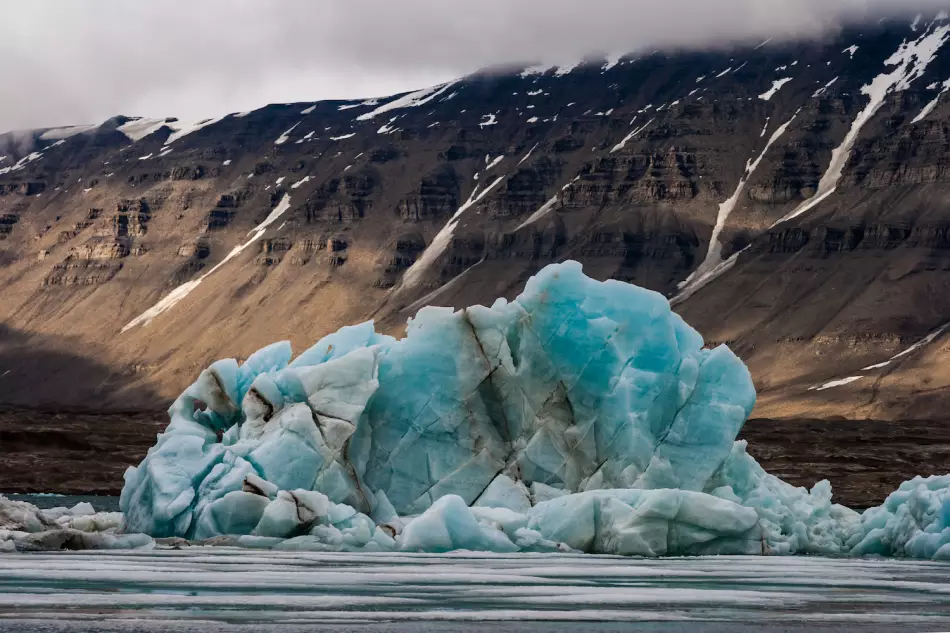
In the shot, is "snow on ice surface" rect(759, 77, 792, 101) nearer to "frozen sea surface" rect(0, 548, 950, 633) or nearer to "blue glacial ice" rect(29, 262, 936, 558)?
"blue glacial ice" rect(29, 262, 936, 558)

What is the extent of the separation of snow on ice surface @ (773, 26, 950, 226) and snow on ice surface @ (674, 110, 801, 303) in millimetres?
7611

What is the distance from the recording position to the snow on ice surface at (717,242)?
167625 millimetres

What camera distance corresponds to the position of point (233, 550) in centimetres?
2653

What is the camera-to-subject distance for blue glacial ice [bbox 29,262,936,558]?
91.5 feet

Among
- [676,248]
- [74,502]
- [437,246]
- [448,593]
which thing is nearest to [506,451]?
[448,593]

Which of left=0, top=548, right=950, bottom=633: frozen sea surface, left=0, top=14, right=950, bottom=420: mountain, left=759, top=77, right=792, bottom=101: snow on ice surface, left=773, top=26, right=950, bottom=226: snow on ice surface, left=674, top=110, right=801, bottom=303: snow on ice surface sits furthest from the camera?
left=759, top=77, right=792, bottom=101: snow on ice surface

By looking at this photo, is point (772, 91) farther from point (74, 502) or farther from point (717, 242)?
point (74, 502)

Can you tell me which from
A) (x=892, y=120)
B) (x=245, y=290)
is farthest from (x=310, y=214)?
(x=892, y=120)

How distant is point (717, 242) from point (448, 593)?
15895cm

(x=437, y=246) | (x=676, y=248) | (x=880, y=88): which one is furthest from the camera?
(x=880, y=88)

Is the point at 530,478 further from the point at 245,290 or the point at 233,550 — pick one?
the point at 245,290

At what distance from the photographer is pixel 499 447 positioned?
101 ft

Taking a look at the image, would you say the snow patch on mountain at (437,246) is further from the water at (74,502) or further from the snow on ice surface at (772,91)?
the water at (74,502)

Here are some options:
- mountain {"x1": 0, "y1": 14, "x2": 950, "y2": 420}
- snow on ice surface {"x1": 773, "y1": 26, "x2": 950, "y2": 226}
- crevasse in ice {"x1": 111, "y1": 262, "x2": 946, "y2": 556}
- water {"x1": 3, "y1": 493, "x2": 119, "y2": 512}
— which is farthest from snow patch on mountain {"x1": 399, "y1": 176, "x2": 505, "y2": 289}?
crevasse in ice {"x1": 111, "y1": 262, "x2": 946, "y2": 556}
